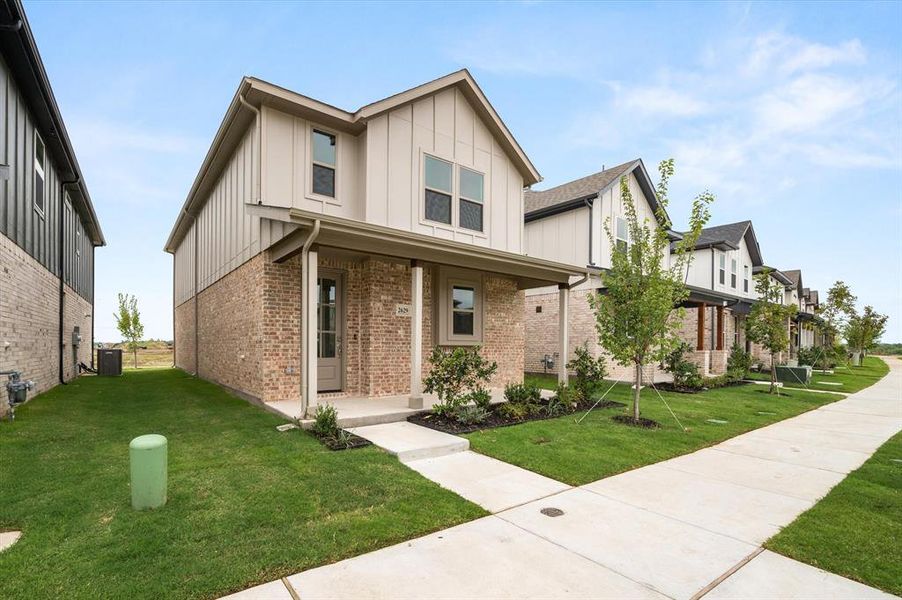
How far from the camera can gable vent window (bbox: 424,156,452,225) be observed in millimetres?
10211

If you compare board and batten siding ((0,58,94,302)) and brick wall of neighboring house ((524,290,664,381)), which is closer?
board and batten siding ((0,58,94,302))

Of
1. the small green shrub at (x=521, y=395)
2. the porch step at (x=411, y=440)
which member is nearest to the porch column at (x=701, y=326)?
the small green shrub at (x=521, y=395)

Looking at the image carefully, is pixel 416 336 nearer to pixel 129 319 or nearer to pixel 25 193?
pixel 25 193

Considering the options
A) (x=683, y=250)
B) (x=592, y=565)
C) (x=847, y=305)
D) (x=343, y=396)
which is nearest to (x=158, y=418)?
(x=343, y=396)

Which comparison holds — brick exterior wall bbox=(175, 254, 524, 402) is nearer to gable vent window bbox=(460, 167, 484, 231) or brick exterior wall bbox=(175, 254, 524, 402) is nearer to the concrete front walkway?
gable vent window bbox=(460, 167, 484, 231)

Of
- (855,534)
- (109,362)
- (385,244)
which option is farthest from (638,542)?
(109,362)

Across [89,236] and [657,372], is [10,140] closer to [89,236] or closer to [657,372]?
[89,236]

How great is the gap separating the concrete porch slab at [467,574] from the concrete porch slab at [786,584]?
0.59 meters

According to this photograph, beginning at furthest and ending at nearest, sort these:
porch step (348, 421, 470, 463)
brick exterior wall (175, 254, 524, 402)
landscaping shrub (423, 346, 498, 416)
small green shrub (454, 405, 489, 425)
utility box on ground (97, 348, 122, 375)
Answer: utility box on ground (97, 348, 122, 375), brick exterior wall (175, 254, 524, 402), landscaping shrub (423, 346, 498, 416), small green shrub (454, 405, 489, 425), porch step (348, 421, 470, 463)

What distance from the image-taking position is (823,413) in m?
10.2

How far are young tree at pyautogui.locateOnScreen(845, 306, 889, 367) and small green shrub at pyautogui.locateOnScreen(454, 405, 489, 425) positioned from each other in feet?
106

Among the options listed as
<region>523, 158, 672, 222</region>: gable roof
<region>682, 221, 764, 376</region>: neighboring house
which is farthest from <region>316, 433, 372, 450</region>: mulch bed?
<region>682, 221, 764, 376</region>: neighboring house

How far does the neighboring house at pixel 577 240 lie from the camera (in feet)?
52.0

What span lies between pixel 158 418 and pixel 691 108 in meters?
16.7
